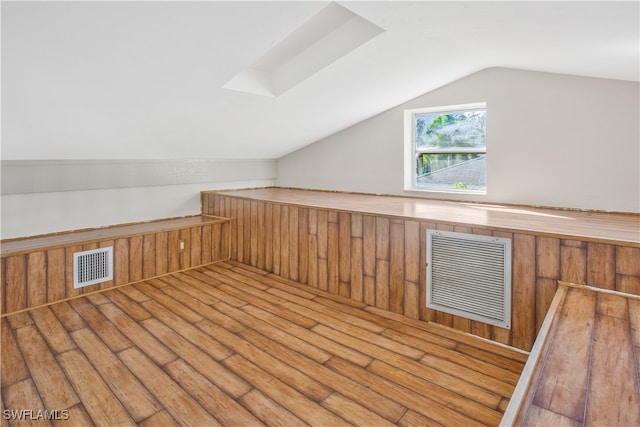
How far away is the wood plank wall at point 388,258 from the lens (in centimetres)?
205

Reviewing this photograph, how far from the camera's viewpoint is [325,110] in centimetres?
376

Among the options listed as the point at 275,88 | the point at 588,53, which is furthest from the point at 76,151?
the point at 588,53

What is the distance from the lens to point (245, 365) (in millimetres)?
2080

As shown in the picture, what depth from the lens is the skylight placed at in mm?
2457

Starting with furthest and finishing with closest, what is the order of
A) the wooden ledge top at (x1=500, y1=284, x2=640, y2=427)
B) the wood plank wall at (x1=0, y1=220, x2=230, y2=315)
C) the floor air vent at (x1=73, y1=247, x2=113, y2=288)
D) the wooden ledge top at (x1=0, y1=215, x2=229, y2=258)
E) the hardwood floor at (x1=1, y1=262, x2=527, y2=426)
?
1. the floor air vent at (x1=73, y1=247, x2=113, y2=288)
2. the wooden ledge top at (x1=0, y1=215, x2=229, y2=258)
3. the wood plank wall at (x1=0, y1=220, x2=230, y2=315)
4. the hardwood floor at (x1=1, y1=262, x2=527, y2=426)
5. the wooden ledge top at (x1=500, y1=284, x2=640, y2=427)

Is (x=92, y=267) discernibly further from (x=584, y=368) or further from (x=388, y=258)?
(x=584, y=368)

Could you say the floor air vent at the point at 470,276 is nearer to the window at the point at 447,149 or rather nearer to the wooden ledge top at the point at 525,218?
the wooden ledge top at the point at 525,218

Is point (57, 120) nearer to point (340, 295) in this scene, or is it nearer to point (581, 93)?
point (340, 295)

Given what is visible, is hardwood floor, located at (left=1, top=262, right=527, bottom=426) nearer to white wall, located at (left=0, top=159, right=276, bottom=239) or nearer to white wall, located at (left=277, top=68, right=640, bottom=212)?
white wall, located at (left=0, top=159, right=276, bottom=239)

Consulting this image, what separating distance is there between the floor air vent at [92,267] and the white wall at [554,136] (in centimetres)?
298

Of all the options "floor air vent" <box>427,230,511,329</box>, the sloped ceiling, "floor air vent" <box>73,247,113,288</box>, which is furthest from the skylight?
"floor air vent" <box>73,247,113,288</box>

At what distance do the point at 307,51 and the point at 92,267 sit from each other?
2.54m

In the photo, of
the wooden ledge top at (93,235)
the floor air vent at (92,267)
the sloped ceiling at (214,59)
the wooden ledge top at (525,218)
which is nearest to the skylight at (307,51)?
the sloped ceiling at (214,59)

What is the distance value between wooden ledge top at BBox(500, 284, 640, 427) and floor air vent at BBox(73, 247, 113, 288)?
10.6 feet
